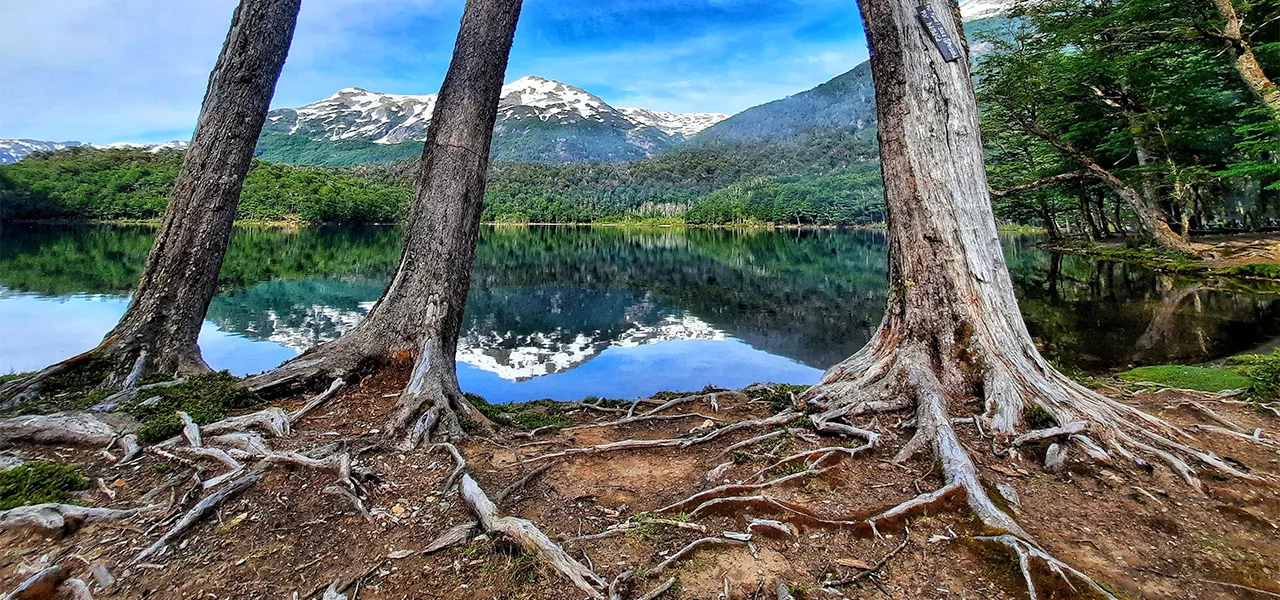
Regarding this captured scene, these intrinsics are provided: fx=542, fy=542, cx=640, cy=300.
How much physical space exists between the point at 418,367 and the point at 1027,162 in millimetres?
34623

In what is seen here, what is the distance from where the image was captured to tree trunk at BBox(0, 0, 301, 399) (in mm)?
4941

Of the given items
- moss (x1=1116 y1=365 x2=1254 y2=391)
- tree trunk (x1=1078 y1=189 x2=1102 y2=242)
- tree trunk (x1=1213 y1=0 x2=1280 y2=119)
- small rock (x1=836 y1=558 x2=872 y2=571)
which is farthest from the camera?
tree trunk (x1=1078 y1=189 x2=1102 y2=242)

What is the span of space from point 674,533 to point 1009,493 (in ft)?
6.32

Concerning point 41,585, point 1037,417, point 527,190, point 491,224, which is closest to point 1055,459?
point 1037,417

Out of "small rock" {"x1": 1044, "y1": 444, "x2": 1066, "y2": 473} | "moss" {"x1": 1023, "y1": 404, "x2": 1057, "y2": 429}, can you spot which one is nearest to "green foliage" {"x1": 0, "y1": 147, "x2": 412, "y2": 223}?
"moss" {"x1": 1023, "y1": 404, "x2": 1057, "y2": 429}

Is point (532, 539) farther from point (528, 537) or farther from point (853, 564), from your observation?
point (853, 564)

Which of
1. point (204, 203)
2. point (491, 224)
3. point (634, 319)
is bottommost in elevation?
point (634, 319)

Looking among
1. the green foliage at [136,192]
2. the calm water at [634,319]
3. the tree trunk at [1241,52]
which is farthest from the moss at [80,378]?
the green foliage at [136,192]

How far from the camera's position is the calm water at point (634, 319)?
375 inches

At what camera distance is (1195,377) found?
246 inches

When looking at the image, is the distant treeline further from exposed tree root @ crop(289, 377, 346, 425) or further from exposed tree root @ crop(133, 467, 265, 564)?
exposed tree root @ crop(133, 467, 265, 564)

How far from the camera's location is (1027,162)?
2939 cm

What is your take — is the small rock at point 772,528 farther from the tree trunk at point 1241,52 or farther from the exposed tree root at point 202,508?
the tree trunk at point 1241,52

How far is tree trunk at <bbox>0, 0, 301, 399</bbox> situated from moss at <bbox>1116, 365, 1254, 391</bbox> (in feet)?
32.1
